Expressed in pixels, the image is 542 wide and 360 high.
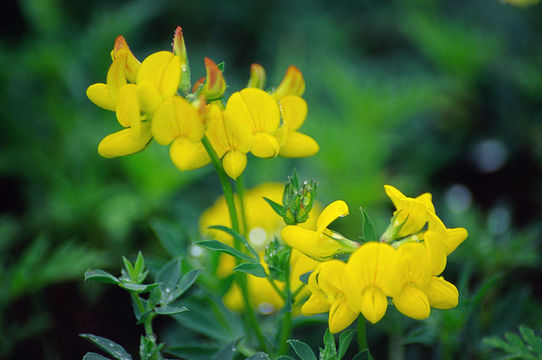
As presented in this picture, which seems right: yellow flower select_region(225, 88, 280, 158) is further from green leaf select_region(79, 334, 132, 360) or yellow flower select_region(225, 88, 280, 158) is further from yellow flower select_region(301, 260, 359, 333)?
green leaf select_region(79, 334, 132, 360)

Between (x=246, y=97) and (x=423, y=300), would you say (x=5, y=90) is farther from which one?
(x=423, y=300)

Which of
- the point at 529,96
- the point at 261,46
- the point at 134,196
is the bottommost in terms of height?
the point at 134,196

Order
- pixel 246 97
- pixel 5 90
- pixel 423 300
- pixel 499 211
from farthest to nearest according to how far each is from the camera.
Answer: pixel 5 90, pixel 499 211, pixel 246 97, pixel 423 300

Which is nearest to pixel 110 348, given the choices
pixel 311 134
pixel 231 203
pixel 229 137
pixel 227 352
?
pixel 227 352

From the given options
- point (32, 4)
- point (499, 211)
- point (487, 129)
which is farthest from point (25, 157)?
point (487, 129)

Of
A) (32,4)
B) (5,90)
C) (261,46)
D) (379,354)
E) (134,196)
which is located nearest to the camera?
(379,354)

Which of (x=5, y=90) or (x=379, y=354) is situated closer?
(x=379, y=354)
